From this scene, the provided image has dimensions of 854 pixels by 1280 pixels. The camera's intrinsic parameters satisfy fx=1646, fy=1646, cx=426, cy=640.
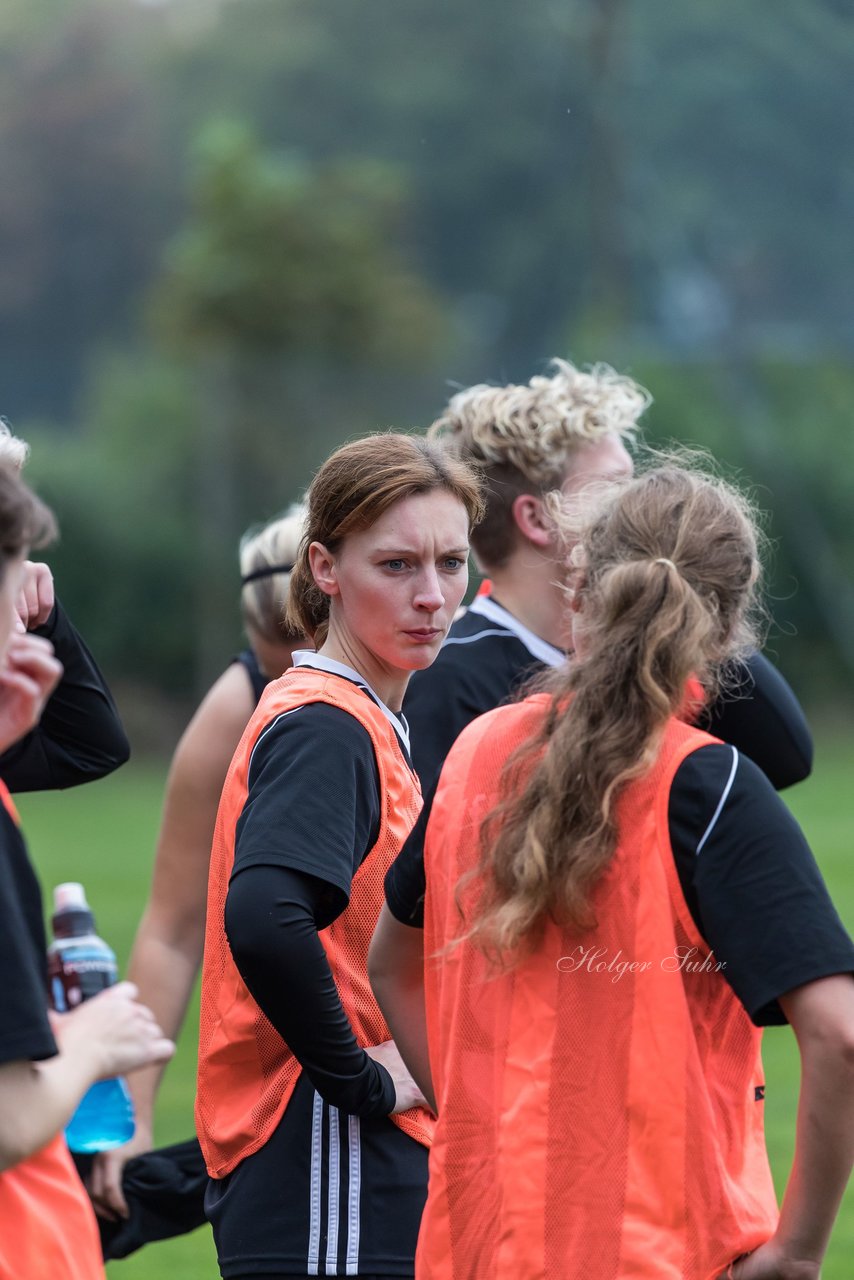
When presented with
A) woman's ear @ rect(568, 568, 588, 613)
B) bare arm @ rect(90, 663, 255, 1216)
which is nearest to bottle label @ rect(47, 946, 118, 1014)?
bare arm @ rect(90, 663, 255, 1216)

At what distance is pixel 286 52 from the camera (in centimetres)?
3884

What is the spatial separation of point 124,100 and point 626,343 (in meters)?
21.8

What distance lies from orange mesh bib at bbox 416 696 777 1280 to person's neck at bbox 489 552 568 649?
1.17m

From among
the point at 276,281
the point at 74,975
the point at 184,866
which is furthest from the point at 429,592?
the point at 276,281

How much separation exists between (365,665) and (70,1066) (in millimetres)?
902

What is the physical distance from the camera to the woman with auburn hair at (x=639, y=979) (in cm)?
195

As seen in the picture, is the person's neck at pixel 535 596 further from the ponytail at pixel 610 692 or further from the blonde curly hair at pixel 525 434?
the ponytail at pixel 610 692

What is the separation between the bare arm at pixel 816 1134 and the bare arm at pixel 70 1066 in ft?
2.51

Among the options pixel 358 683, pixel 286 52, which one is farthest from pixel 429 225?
pixel 358 683

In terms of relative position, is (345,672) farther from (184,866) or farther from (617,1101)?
(184,866)

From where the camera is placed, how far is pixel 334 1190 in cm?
235

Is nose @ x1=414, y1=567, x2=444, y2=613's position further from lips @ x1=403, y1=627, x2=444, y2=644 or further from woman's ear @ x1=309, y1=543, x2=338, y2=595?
woman's ear @ x1=309, y1=543, x2=338, y2=595

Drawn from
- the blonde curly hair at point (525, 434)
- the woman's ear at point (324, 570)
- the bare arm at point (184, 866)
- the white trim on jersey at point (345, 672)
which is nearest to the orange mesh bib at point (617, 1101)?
the white trim on jersey at point (345, 672)

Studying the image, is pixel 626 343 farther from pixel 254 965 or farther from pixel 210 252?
pixel 254 965
